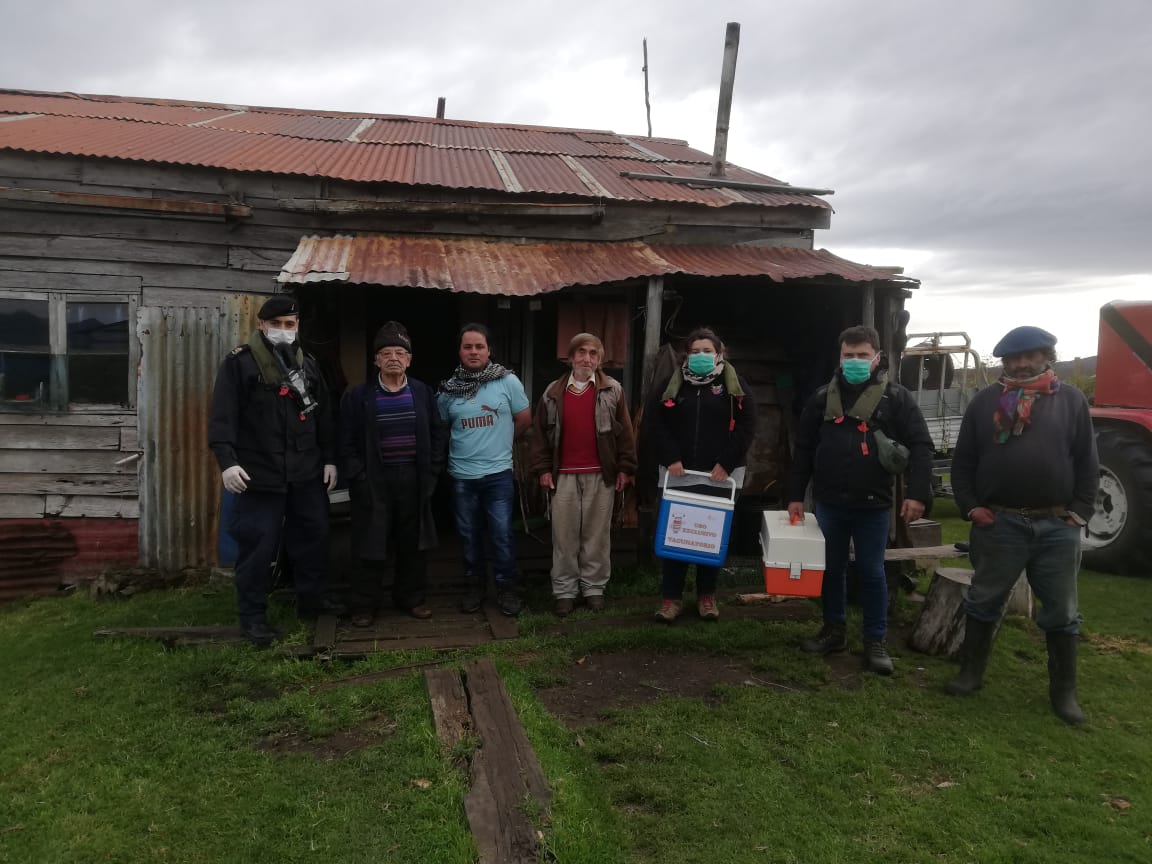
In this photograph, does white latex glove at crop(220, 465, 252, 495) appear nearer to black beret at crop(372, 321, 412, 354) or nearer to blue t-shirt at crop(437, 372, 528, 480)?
black beret at crop(372, 321, 412, 354)

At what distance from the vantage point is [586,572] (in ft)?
16.4

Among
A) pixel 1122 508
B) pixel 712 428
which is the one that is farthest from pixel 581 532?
pixel 1122 508

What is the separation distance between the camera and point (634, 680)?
13.0ft

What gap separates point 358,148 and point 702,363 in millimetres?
4604

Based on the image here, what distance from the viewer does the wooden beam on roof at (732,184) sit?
22.1 ft

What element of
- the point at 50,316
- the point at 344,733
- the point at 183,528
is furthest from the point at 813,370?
the point at 50,316

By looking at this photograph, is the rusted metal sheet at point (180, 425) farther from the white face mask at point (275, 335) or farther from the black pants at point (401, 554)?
the black pants at point (401, 554)

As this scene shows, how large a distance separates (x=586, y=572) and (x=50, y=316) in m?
4.66

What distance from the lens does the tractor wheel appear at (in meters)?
6.18

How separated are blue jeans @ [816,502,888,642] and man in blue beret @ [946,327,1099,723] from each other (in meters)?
0.48

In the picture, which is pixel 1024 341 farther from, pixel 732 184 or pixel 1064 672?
pixel 732 184

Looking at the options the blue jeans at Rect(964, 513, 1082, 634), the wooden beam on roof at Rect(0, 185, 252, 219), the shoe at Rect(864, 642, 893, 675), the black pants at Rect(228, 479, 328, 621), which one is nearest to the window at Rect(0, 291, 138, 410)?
the wooden beam on roof at Rect(0, 185, 252, 219)

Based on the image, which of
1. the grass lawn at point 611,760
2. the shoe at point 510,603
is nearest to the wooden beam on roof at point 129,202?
the grass lawn at point 611,760

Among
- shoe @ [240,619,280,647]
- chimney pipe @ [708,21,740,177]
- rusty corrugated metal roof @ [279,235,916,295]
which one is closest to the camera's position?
shoe @ [240,619,280,647]
